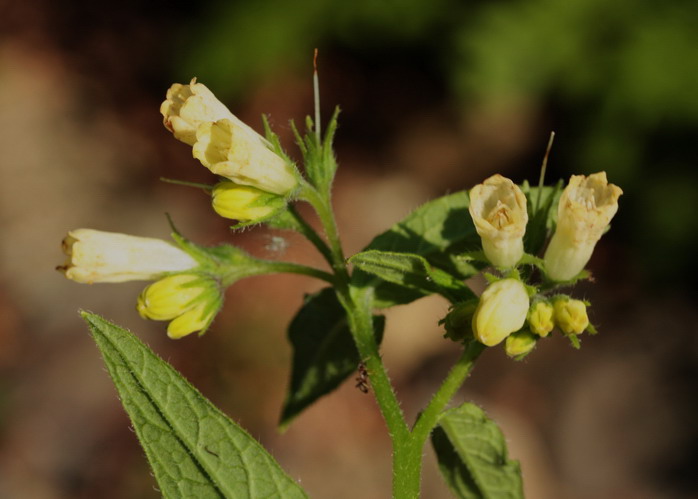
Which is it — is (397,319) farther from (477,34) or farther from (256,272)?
(256,272)

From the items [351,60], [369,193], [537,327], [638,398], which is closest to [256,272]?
[537,327]

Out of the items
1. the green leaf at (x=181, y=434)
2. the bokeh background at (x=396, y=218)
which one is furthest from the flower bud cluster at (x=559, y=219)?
the bokeh background at (x=396, y=218)

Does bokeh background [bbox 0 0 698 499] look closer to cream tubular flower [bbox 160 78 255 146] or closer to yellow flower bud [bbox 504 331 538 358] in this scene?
cream tubular flower [bbox 160 78 255 146]

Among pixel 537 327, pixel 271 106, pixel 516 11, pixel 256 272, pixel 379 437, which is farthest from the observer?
pixel 271 106

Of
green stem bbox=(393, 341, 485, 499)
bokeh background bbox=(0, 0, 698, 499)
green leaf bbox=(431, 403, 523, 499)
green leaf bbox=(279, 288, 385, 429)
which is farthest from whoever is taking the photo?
bokeh background bbox=(0, 0, 698, 499)

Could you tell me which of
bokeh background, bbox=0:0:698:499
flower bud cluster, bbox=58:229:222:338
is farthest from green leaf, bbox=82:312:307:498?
bokeh background, bbox=0:0:698:499

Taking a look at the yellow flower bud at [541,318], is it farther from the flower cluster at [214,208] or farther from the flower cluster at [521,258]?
the flower cluster at [214,208]

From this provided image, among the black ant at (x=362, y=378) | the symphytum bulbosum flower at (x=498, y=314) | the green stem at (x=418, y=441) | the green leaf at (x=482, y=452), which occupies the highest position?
the symphytum bulbosum flower at (x=498, y=314)
